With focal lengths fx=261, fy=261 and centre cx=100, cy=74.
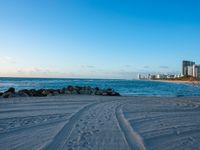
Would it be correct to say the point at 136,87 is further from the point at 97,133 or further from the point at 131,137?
the point at 131,137

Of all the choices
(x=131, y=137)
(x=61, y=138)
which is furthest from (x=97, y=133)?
(x=61, y=138)

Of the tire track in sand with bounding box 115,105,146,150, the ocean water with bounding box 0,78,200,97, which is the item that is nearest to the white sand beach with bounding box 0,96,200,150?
the tire track in sand with bounding box 115,105,146,150

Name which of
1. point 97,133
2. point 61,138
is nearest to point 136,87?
point 97,133

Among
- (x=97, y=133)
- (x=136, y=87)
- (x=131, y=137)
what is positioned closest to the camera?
(x=131, y=137)

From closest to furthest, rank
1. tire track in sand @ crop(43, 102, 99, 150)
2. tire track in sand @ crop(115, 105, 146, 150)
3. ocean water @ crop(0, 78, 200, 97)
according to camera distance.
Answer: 1. tire track in sand @ crop(43, 102, 99, 150)
2. tire track in sand @ crop(115, 105, 146, 150)
3. ocean water @ crop(0, 78, 200, 97)

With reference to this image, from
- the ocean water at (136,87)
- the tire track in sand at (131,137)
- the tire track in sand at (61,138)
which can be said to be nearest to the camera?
the tire track in sand at (61,138)

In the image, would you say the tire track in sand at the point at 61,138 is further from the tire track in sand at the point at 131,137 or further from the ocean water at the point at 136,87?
the ocean water at the point at 136,87

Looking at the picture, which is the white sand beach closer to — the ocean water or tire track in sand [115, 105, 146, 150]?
tire track in sand [115, 105, 146, 150]

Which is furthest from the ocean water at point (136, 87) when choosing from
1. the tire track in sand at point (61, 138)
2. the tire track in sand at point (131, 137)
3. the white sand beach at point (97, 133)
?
the tire track in sand at point (61, 138)

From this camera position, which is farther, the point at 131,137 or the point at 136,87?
the point at 136,87

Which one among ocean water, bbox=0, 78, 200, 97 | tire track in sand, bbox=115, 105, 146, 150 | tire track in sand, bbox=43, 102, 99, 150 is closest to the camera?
tire track in sand, bbox=43, 102, 99, 150

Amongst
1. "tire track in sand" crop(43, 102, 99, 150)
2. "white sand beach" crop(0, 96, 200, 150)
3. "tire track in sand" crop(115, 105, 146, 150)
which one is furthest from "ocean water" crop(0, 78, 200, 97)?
"tire track in sand" crop(43, 102, 99, 150)

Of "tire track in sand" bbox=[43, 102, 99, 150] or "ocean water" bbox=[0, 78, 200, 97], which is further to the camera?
"ocean water" bbox=[0, 78, 200, 97]

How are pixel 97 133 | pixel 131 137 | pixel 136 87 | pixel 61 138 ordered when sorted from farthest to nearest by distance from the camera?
pixel 136 87, pixel 97 133, pixel 131 137, pixel 61 138
